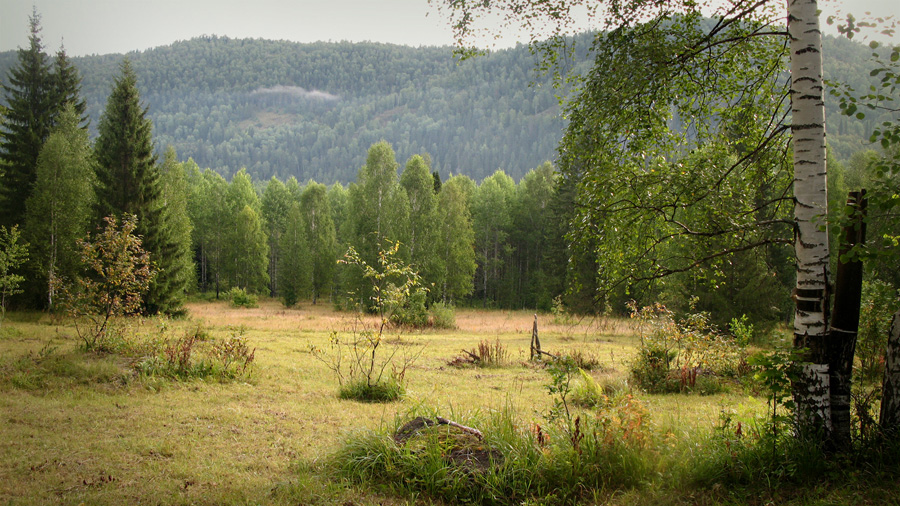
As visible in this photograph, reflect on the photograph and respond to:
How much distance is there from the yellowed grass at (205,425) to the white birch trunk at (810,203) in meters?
1.40

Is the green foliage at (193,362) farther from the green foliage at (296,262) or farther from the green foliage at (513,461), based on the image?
the green foliage at (296,262)

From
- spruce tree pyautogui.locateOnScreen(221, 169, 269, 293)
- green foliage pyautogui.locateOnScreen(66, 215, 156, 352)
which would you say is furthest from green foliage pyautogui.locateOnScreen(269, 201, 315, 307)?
green foliage pyautogui.locateOnScreen(66, 215, 156, 352)

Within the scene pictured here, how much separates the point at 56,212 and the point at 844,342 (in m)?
27.2

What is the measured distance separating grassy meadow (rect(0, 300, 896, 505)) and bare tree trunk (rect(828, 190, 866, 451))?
0.64 metres

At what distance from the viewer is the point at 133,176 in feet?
76.6

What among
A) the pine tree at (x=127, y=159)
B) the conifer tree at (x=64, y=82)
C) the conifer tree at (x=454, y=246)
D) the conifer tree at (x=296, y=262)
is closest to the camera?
the pine tree at (x=127, y=159)

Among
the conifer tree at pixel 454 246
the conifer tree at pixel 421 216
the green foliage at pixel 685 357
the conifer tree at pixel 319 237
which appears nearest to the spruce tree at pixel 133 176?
the conifer tree at pixel 421 216

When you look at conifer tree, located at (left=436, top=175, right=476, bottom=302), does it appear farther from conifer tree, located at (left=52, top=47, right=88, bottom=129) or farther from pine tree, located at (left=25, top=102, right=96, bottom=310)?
conifer tree, located at (left=52, top=47, right=88, bottom=129)

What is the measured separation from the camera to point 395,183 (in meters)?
33.8

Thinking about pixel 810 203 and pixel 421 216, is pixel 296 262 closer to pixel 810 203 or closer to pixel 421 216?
pixel 421 216

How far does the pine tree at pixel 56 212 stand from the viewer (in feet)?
69.1

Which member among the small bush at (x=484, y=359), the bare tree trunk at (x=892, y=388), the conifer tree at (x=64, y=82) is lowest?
the small bush at (x=484, y=359)

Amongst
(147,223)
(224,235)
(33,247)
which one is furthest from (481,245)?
(33,247)

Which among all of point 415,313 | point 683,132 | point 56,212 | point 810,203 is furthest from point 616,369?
point 56,212
